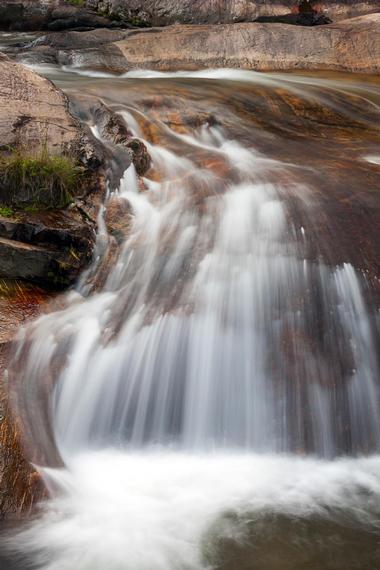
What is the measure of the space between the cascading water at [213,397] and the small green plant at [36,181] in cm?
72

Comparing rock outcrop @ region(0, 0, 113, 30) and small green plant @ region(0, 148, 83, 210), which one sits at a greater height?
rock outcrop @ region(0, 0, 113, 30)

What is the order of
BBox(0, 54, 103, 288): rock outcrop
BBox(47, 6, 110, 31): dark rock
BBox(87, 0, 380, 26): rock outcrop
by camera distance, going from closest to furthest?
BBox(0, 54, 103, 288): rock outcrop → BBox(47, 6, 110, 31): dark rock → BBox(87, 0, 380, 26): rock outcrop

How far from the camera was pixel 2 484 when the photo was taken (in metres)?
3.21

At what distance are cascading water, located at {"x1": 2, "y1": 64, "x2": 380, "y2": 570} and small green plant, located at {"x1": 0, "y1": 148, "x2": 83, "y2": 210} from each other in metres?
0.72

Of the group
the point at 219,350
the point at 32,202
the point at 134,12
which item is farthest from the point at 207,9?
the point at 219,350

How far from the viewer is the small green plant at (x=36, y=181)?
500 centimetres

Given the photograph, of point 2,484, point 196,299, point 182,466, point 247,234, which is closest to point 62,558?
point 2,484

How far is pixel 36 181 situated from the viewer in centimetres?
512

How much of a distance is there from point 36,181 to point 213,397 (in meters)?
2.48

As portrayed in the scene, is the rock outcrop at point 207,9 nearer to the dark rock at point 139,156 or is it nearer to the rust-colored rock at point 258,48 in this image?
the rust-colored rock at point 258,48

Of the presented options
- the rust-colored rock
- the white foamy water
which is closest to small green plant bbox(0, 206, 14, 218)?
the white foamy water

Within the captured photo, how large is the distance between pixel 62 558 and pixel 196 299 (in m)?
2.25

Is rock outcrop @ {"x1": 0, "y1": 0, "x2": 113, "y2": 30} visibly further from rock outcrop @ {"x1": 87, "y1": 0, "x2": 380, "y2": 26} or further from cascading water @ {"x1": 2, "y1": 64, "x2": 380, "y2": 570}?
cascading water @ {"x1": 2, "y1": 64, "x2": 380, "y2": 570}

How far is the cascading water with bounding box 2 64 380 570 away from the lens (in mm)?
3037
